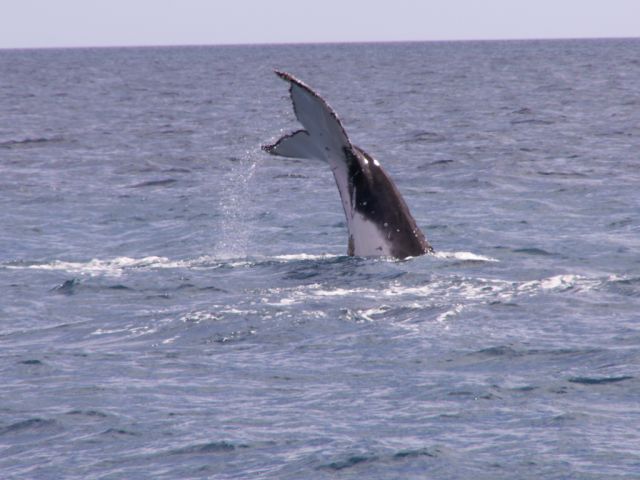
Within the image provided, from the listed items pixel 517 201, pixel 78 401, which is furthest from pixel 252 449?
pixel 517 201

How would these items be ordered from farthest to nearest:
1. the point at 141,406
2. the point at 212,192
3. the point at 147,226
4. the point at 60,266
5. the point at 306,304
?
1. the point at 212,192
2. the point at 147,226
3. the point at 60,266
4. the point at 306,304
5. the point at 141,406

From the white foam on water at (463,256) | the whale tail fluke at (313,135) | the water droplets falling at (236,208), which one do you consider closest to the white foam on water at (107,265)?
the water droplets falling at (236,208)

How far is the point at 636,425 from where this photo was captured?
8.77 meters

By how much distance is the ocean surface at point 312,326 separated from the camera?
332 inches

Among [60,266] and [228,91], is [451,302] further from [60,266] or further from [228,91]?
[228,91]

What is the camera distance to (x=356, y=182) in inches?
522

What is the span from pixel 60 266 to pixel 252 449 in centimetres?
778

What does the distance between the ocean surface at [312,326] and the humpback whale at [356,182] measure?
277mm

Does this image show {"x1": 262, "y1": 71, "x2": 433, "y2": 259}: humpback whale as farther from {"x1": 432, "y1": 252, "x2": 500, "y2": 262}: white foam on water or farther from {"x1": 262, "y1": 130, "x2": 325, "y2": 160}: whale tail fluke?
{"x1": 432, "y1": 252, "x2": 500, "y2": 262}: white foam on water

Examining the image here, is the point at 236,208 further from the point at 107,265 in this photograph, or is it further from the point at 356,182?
the point at 356,182

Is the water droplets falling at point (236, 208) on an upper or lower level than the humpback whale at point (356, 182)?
lower

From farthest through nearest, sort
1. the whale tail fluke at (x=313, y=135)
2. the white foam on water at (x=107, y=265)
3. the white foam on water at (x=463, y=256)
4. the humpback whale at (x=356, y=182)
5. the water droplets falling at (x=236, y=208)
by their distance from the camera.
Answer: the water droplets falling at (x=236, y=208), the white foam on water at (x=463, y=256), the white foam on water at (x=107, y=265), the humpback whale at (x=356, y=182), the whale tail fluke at (x=313, y=135)

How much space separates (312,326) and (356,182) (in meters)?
2.14

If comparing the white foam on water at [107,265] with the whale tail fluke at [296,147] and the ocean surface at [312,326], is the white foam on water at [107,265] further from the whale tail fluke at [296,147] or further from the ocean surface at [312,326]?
the whale tail fluke at [296,147]
